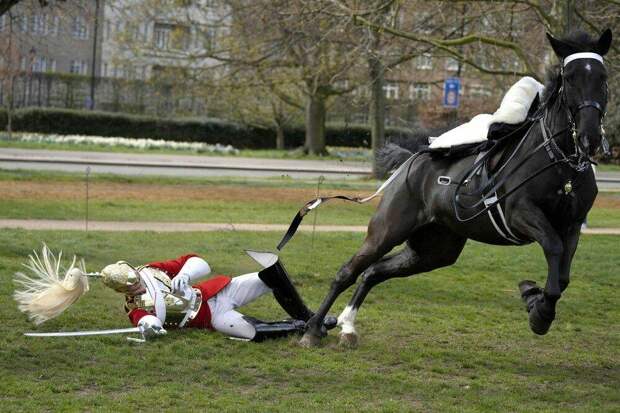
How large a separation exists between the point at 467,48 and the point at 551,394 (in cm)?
1586

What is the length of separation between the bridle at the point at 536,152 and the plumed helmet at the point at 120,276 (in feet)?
8.80

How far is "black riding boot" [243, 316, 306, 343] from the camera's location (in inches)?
348

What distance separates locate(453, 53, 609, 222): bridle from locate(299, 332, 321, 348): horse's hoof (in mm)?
1605

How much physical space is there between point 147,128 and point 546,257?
47.0 meters

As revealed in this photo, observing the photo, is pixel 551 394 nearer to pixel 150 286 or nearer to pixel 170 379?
pixel 170 379

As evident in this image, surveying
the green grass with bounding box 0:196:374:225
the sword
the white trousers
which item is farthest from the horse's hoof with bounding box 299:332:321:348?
the green grass with bounding box 0:196:374:225

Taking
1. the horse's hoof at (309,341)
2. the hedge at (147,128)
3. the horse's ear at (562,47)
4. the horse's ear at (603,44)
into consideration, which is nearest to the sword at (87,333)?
the horse's hoof at (309,341)

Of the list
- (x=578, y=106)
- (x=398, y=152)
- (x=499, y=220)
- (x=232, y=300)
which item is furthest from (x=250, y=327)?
(x=578, y=106)

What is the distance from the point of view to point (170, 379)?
24.3 ft

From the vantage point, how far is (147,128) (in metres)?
53.2

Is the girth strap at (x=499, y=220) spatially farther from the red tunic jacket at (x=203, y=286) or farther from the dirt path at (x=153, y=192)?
the dirt path at (x=153, y=192)

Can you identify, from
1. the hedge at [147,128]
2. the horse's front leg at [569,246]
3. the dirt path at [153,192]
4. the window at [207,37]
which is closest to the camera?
the horse's front leg at [569,246]

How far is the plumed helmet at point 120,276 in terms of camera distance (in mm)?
8406

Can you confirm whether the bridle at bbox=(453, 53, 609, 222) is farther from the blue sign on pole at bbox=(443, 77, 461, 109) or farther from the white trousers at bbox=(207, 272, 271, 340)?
the blue sign on pole at bbox=(443, 77, 461, 109)
